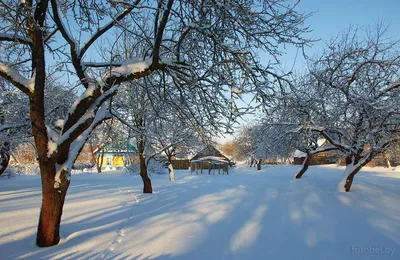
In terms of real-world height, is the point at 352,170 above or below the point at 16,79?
below

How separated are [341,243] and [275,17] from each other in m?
4.57

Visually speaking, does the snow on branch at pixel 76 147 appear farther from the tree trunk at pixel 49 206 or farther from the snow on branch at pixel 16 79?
the snow on branch at pixel 16 79

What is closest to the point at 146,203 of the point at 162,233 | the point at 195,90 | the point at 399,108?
the point at 162,233

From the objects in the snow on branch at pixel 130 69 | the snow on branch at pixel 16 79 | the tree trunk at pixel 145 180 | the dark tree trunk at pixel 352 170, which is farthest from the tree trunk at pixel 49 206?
the dark tree trunk at pixel 352 170

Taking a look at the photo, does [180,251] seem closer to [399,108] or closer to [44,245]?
[44,245]

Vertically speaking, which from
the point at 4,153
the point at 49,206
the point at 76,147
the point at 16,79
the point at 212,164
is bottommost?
the point at 49,206

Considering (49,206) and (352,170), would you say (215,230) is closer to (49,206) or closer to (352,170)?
(49,206)

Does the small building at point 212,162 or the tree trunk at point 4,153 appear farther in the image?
the small building at point 212,162

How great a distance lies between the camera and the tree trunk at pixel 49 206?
4.53 meters

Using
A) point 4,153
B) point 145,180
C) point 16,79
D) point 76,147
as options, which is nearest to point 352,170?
point 145,180

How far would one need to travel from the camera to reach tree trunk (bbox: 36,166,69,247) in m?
4.53

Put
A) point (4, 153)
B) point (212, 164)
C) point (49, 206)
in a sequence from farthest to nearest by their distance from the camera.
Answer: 1. point (212, 164)
2. point (4, 153)
3. point (49, 206)

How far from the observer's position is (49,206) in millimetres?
4555

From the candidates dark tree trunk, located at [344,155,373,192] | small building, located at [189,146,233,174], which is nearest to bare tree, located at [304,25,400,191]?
dark tree trunk, located at [344,155,373,192]
